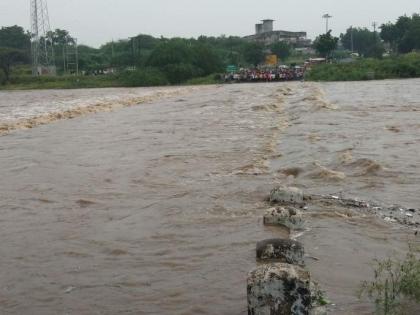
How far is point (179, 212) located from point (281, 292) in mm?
3812

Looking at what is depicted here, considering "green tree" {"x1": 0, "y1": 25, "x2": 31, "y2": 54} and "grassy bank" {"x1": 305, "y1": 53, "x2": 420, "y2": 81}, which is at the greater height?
"green tree" {"x1": 0, "y1": 25, "x2": 31, "y2": 54}

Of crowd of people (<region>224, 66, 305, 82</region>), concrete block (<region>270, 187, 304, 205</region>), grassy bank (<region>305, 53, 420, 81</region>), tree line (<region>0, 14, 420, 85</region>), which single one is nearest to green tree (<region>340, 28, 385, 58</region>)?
tree line (<region>0, 14, 420, 85</region>)

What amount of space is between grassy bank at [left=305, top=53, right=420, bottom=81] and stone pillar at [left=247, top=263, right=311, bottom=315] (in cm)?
5662

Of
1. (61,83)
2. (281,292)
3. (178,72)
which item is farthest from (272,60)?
(281,292)

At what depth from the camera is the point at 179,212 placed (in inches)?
304

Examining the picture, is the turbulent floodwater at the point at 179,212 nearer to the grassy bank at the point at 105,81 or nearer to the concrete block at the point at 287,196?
the concrete block at the point at 287,196

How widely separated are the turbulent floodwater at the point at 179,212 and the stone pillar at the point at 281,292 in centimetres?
59

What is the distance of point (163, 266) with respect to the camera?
566 cm

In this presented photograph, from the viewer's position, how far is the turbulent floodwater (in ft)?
16.6

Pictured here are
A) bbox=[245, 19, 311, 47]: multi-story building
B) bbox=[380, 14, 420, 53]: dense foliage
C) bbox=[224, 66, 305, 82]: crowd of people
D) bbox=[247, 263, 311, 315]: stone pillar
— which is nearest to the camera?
bbox=[247, 263, 311, 315]: stone pillar

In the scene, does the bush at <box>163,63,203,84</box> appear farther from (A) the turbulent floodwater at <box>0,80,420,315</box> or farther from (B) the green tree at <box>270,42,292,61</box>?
(A) the turbulent floodwater at <box>0,80,420,315</box>

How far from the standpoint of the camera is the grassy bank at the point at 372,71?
58188 mm

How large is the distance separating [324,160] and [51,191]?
5.49m

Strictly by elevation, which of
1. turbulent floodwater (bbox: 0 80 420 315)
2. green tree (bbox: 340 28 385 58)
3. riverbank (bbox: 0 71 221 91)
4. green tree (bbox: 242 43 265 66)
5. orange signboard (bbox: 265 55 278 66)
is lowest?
turbulent floodwater (bbox: 0 80 420 315)
